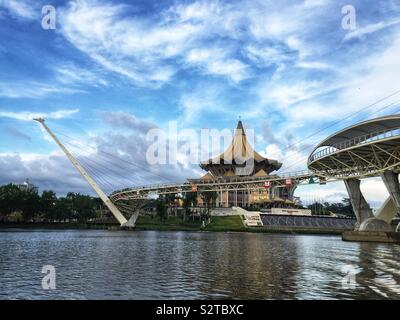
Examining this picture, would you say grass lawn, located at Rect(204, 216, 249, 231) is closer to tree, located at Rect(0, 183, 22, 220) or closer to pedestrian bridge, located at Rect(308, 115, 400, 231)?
pedestrian bridge, located at Rect(308, 115, 400, 231)

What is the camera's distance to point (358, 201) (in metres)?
90.9

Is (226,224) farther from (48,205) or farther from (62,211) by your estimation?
(48,205)

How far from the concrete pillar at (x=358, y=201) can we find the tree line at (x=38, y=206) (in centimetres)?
9712

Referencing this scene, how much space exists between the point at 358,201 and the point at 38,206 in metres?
99.0

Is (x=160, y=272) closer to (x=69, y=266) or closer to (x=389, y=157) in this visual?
(x=69, y=266)

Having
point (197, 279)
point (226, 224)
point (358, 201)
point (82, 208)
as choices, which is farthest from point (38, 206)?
point (197, 279)

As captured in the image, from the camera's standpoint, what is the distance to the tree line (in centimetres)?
13712

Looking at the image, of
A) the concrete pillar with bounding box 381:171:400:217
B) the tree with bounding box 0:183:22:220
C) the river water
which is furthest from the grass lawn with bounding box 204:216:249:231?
the river water

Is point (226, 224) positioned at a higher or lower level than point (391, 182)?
lower

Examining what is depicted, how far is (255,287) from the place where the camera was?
76.7 feet

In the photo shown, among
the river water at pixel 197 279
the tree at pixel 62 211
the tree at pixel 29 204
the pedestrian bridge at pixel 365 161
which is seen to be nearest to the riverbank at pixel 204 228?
the tree at pixel 29 204
